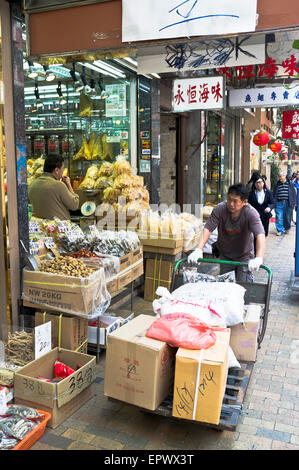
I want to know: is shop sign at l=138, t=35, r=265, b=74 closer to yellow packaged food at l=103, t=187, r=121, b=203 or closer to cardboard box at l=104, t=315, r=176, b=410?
yellow packaged food at l=103, t=187, r=121, b=203

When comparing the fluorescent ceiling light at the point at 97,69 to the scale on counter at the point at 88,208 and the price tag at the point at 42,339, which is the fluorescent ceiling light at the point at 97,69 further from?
the price tag at the point at 42,339

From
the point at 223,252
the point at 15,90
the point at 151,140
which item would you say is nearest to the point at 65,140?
the point at 151,140

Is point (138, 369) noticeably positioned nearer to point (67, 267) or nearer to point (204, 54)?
point (67, 267)

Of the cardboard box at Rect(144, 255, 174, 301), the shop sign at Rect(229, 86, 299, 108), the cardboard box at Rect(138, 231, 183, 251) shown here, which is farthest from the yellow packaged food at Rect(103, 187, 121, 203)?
the shop sign at Rect(229, 86, 299, 108)

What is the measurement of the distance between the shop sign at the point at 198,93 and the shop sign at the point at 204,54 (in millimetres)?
2625

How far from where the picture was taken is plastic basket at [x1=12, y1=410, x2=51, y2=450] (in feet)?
10.4

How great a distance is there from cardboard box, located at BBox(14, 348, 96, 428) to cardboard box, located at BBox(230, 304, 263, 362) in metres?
1.34

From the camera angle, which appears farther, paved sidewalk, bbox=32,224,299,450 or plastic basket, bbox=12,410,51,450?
paved sidewalk, bbox=32,224,299,450

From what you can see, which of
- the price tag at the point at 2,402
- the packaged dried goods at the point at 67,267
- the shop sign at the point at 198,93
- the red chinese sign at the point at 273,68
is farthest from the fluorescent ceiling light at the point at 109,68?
the price tag at the point at 2,402

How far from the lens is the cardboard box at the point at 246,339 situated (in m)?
3.87

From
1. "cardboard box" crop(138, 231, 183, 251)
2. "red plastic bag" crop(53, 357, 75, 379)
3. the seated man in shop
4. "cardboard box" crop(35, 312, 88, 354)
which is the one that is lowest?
"red plastic bag" crop(53, 357, 75, 379)

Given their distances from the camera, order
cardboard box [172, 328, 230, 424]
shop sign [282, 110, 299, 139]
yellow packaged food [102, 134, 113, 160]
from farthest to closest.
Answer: shop sign [282, 110, 299, 139] → yellow packaged food [102, 134, 113, 160] → cardboard box [172, 328, 230, 424]
